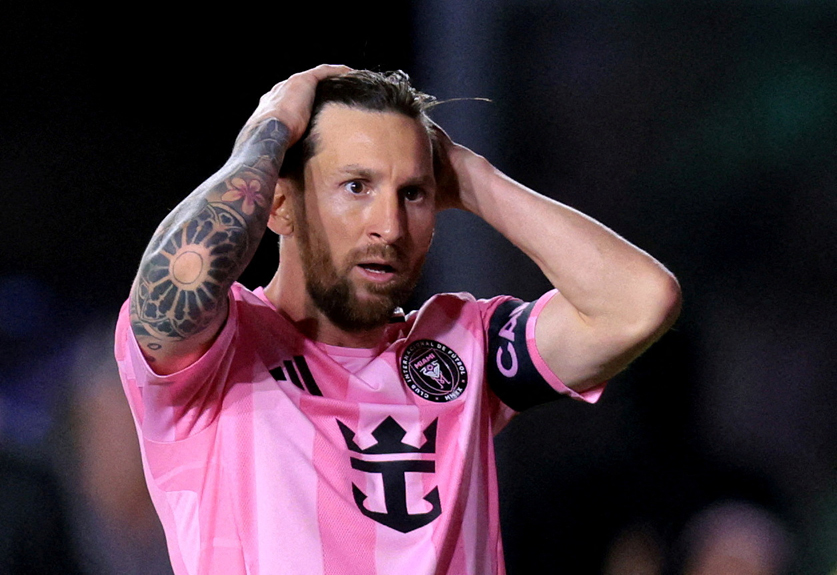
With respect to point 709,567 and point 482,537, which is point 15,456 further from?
point 709,567

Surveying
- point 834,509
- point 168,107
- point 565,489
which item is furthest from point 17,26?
point 834,509

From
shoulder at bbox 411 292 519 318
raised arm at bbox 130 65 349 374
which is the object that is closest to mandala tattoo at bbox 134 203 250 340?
raised arm at bbox 130 65 349 374

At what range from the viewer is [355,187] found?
1269mm

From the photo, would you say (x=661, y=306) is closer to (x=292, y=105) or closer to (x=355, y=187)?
(x=355, y=187)

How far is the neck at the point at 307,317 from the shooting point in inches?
52.3

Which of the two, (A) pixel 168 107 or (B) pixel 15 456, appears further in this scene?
(A) pixel 168 107

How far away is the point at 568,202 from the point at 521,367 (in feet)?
3.90

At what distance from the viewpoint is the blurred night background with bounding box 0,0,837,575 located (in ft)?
6.84

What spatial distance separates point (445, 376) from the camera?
4.47 feet

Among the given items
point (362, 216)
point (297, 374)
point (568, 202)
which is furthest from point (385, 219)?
point (568, 202)

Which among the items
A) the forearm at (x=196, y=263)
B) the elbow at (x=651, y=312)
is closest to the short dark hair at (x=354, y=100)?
the forearm at (x=196, y=263)

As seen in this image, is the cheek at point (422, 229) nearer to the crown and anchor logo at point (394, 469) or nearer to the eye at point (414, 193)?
the eye at point (414, 193)

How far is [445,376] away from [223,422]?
38cm

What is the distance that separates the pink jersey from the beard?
0.21ft
